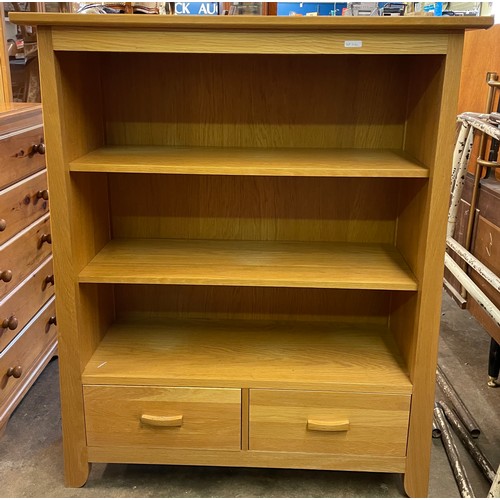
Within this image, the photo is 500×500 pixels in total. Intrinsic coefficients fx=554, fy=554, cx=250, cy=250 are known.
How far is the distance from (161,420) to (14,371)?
1.99 feet

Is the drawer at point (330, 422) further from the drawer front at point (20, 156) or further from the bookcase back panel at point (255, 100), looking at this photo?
the drawer front at point (20, 156)

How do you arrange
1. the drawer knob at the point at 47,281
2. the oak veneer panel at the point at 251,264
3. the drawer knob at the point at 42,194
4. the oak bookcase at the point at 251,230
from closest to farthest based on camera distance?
the oak bookcase at the point at 251,230
the oak veneer panel at the point at 251,264
the drawer knob at the point at 42,194
the drawer knob at the point at 47,281

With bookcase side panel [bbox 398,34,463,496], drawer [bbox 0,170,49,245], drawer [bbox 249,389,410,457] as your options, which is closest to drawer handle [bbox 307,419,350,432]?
drawer [bbox 249,389,410,457]

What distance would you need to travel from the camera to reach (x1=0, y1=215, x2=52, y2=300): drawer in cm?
177

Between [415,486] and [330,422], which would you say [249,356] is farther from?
[415,486]

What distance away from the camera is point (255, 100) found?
5.54ft

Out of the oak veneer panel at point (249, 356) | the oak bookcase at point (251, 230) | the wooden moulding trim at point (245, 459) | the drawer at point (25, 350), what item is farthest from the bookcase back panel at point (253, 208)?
the wooden moulding trim at point (245, 459)

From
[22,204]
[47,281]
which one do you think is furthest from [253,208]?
[47,281]

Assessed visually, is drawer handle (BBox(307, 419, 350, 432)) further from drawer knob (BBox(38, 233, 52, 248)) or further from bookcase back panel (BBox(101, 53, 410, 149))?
drawer knob (BBox(38, 233, 52, 248))

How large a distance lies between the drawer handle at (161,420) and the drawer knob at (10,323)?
56cm

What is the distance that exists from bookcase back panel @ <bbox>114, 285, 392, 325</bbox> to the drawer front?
0.50 meters

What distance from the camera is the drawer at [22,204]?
1766mm

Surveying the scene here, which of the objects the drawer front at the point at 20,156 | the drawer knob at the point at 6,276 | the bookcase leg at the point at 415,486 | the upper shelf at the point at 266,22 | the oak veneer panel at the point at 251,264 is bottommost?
the bookcase leg at the point at 415,486

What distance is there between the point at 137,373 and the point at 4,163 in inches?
31.0
